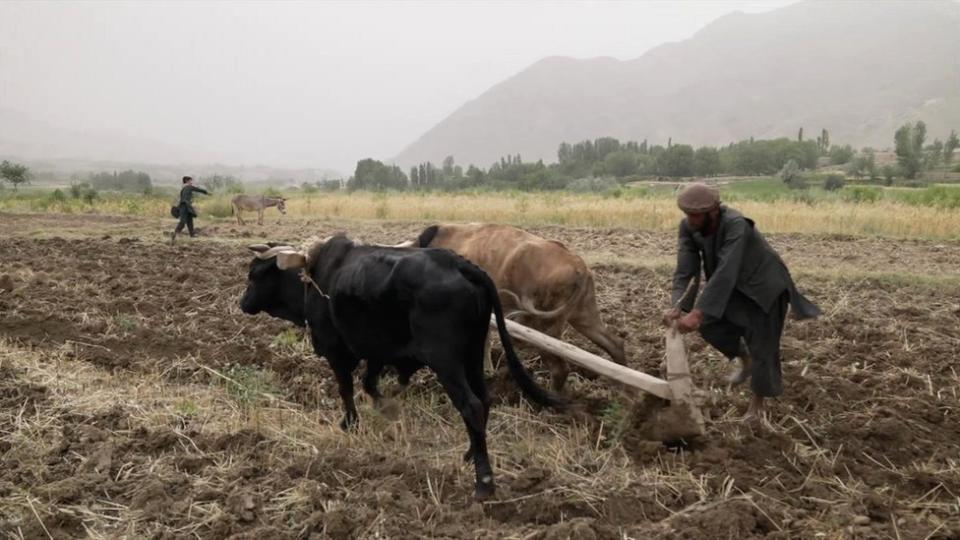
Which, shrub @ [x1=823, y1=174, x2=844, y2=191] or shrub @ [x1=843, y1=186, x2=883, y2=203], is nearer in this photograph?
shrub @ [x1=843, y1=186, x2=883, y2=203]

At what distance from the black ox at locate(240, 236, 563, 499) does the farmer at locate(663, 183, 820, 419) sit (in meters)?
1.25

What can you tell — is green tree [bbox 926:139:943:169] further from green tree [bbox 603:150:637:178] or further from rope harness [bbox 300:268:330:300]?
rope harness [bbox 300:268:330:300]

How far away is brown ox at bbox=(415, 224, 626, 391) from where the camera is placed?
5.82 metres

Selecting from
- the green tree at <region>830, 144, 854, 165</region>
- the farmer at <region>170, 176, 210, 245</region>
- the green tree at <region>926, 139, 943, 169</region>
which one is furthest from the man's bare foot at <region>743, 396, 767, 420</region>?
the green tree at <region>830, 144, 854, 165</region>

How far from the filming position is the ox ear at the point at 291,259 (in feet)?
17.3

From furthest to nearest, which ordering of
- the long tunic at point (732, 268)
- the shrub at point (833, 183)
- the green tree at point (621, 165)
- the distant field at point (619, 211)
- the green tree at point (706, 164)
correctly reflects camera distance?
the green tree at point (621, 165), the green tree at point (706, 164), the shrub at point (833, 183), the distant field at point (619, 211), the long tunic at point (732, 268)

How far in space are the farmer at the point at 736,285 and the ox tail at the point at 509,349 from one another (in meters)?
0.92

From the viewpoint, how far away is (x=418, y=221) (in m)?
21.2

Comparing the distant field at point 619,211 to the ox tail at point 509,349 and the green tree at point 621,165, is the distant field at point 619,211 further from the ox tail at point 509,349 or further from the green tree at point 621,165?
the green tree at point 621,165

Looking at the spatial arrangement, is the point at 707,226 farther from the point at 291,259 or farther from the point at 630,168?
the point at 630,168

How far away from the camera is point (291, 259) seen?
17.3ft

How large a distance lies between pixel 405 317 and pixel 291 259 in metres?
1.14

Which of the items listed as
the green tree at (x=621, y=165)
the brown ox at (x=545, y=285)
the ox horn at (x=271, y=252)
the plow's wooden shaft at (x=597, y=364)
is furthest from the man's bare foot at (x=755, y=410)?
the green tree at (x=621, y=165)

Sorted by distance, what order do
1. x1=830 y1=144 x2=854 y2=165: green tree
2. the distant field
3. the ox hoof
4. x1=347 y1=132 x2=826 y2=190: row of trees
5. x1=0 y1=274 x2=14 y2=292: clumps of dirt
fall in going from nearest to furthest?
the ox hoof → x1=0 y1=274 x2=14 y2=292: clumps of dirt → the distant field → x1=347 y1=132 x2=826 y2=190: row of trees → x1=830 y1=144 x2=854 y2=165: green tree
